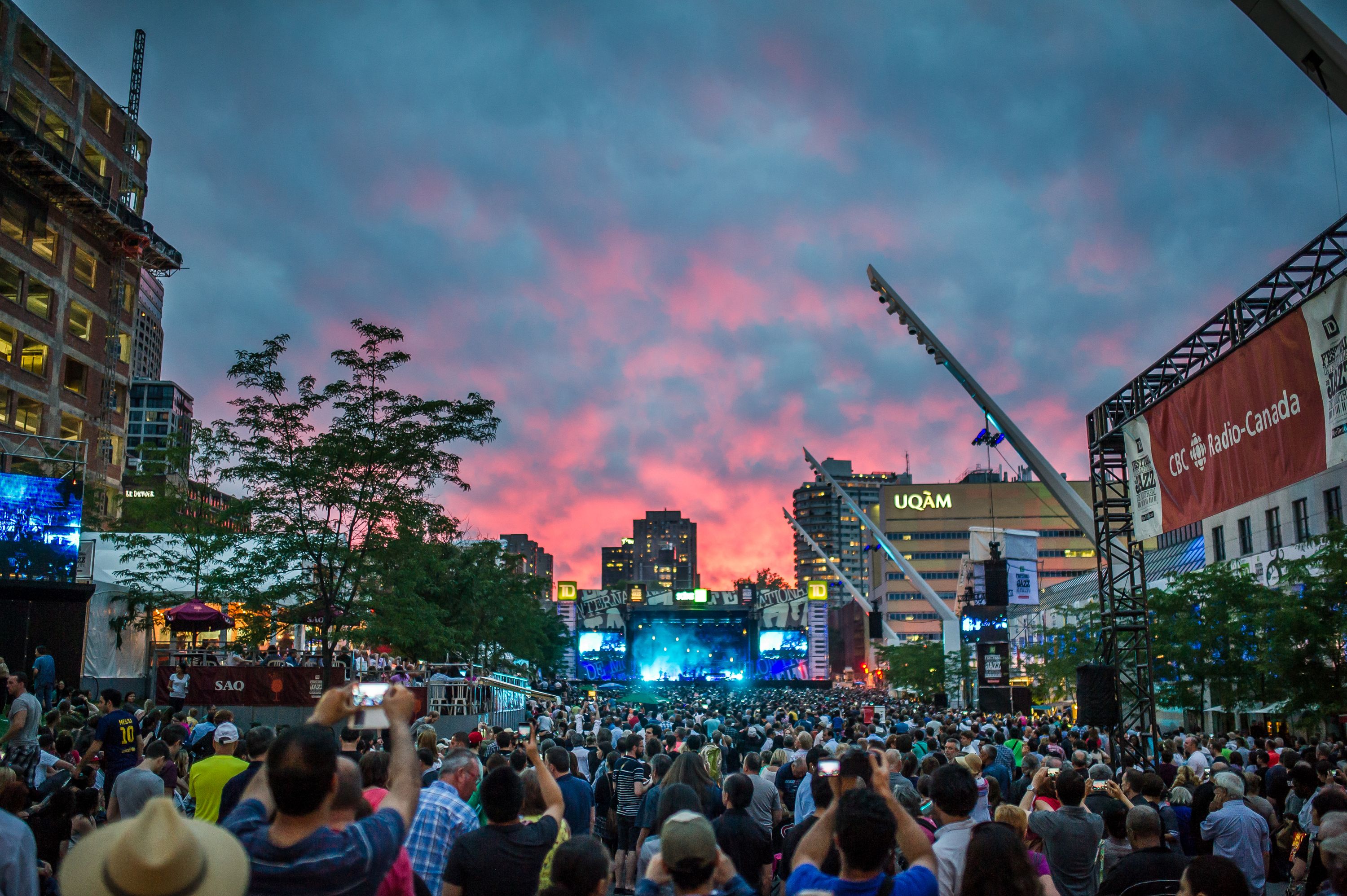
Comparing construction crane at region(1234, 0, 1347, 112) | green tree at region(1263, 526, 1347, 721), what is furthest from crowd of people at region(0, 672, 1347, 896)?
green tree at region(1263, 526, 1347, 721)

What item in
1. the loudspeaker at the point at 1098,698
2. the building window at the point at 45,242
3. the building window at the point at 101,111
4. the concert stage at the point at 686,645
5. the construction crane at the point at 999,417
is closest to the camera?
the loudspeaker at the point at 1098,698

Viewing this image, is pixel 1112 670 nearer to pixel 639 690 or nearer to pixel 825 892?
pixel 825 892

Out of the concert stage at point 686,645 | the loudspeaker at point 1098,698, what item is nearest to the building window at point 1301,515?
the loudspeaker at point 1098,698

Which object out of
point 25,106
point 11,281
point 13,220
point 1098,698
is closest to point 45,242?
point 13,220

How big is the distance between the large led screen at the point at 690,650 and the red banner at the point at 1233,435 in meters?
84.7

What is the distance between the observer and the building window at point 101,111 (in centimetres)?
4747

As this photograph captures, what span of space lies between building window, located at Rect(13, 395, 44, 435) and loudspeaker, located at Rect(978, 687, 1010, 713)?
39159 mm

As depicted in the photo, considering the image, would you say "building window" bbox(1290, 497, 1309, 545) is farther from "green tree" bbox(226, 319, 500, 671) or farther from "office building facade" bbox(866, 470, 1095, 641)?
"office building facade" bbox(866, 470, 1095, 641)

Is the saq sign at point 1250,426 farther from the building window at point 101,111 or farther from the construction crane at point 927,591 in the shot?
the building window at point 101,111

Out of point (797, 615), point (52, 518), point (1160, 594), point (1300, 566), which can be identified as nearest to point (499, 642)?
point (52, 518)

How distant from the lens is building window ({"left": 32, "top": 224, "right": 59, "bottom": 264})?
4178cm

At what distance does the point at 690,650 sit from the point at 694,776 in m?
95.6

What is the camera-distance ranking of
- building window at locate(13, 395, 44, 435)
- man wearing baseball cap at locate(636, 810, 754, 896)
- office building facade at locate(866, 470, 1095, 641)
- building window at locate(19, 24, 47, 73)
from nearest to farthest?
man wearing baseball cap at locate(636, 810, 754, 896), building window at locate(13, 395, 44, 435), building window at locate(19, 24, 47, 73), office building facade at locate(866, 470, 1095, 641)

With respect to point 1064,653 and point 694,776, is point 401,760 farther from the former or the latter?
point 1064,653
